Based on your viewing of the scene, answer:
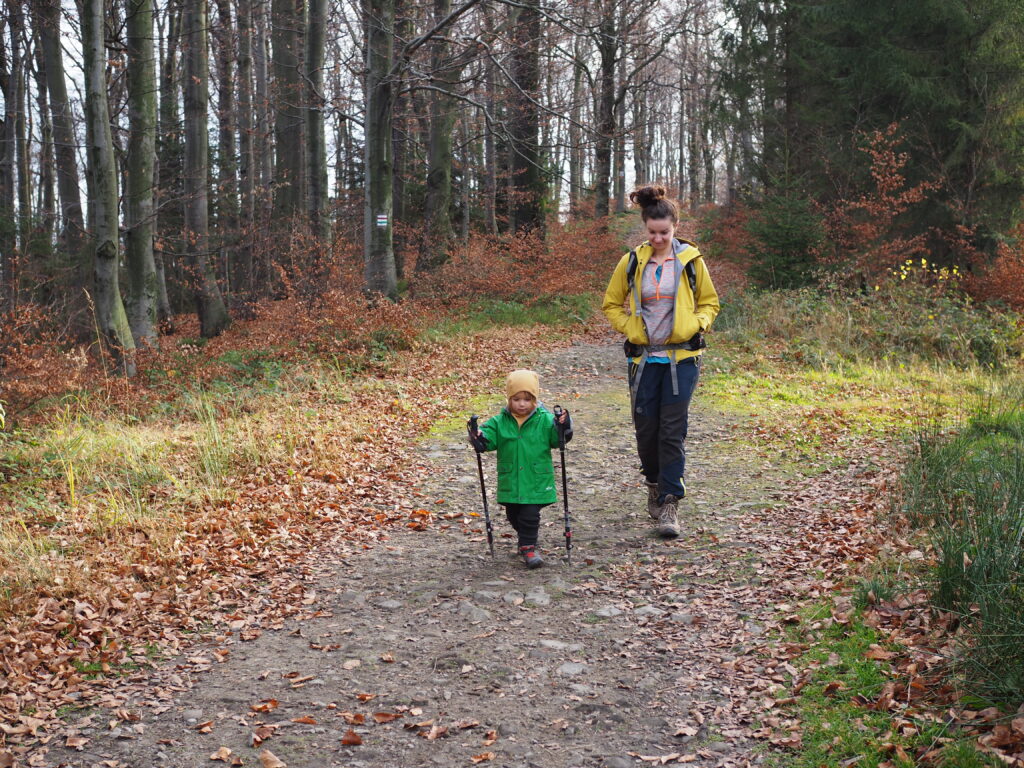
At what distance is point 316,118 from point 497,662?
1665 cm

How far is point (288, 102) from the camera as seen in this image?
19.7 metres

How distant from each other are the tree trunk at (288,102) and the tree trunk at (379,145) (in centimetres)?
354

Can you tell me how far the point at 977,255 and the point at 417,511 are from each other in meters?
15.4

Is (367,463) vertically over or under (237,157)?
under

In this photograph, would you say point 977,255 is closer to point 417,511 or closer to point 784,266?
point 784,266

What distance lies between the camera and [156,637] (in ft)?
15.8

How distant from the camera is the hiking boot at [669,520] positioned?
20.4 feet

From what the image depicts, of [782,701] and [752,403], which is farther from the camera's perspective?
[752,403]

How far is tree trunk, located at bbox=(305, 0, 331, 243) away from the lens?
56.0 ft

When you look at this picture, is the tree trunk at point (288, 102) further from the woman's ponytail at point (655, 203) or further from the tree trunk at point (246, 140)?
the woman's ponytail at point (655, 203)

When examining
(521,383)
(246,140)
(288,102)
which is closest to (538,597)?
(521,383)

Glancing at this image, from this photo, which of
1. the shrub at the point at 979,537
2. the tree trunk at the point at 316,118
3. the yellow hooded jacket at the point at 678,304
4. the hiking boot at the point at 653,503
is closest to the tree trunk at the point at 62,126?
the tree trunk at the point at 316,118

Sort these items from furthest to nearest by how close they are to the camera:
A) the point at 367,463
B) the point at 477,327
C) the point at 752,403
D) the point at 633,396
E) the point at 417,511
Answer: the point at 477,327 → the point at 752,403 → the point at 367,463 → the point at 417,511 → the point at 633,396

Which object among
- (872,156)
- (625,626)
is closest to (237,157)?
(872,156)
